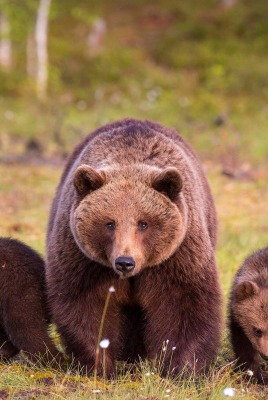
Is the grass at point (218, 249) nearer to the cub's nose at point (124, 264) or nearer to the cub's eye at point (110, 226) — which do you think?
the cub's nose at point (124, 264)

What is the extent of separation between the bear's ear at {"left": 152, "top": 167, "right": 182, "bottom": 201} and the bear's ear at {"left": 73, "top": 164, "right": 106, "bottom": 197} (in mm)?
397

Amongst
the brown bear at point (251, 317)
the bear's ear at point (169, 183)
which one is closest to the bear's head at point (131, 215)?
the bear's ear at point (169, 183)

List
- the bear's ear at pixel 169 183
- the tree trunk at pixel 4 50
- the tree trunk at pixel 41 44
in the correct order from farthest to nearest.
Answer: the tree trunk at pixel 4 50, the tree trunk at pixel 41 44, the bear's ear at pixel 169 183

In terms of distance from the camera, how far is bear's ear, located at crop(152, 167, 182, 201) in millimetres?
5934

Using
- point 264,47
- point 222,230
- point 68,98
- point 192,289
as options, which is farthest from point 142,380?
point 264,47

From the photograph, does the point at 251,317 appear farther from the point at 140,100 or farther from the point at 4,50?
the point at 4,50

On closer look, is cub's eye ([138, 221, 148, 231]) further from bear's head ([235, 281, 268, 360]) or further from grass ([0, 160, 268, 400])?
bear's head ([235, 281, 268, 360])

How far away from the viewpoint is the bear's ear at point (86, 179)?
5.98 metres

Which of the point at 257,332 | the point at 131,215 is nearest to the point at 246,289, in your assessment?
the point at 257,332

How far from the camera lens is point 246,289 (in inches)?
266

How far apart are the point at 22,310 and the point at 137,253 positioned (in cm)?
139

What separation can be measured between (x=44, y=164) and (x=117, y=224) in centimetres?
1383

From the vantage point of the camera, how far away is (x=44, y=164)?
64.3 feet

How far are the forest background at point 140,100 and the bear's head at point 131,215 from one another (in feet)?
3.10
